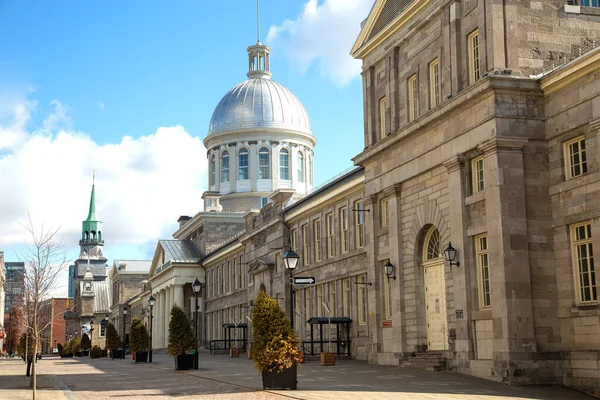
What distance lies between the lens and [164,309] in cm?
8900

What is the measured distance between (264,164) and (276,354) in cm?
6759

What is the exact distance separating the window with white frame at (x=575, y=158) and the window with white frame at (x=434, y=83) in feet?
20.1

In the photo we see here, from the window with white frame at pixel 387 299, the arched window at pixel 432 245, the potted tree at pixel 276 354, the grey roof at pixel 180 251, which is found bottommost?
the potted tree at pixel 276 354

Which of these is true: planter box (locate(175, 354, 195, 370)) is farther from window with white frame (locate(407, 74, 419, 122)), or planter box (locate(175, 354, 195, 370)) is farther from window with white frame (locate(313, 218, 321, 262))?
window with white frame (locate(407, 74, 419, 122))

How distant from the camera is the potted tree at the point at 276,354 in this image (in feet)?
74.9

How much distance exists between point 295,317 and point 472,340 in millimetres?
24440

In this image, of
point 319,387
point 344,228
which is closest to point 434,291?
point 319,387

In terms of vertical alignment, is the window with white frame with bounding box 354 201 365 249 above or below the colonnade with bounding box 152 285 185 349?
above

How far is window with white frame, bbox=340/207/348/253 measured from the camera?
142 ft

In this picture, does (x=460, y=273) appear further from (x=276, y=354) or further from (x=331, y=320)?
(x=331, y=320)

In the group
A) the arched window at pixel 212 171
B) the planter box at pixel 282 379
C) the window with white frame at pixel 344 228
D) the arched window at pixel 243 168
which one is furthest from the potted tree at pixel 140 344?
the arched window at pixel 212 171

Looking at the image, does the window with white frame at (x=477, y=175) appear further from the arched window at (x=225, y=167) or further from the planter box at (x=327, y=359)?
the arched window at (x=225, y=167)

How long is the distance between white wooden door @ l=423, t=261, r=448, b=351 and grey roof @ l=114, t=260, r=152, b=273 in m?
103

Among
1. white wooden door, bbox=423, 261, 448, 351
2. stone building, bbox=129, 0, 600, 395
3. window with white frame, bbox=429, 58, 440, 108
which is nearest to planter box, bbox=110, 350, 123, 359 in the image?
stone building, bbox=129, 0, 600, 395
